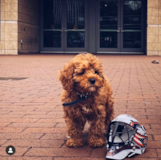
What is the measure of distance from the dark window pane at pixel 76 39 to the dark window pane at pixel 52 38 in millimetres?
678

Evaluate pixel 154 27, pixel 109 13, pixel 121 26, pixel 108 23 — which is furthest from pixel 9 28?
pixel 154 27

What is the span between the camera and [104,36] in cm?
2244

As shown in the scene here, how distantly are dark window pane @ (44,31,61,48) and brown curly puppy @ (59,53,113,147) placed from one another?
1954 centimetres

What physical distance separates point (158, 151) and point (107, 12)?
65.3 ft

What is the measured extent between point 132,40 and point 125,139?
19.9 meters

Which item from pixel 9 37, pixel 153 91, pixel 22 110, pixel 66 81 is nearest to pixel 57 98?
→ pixel 22 110

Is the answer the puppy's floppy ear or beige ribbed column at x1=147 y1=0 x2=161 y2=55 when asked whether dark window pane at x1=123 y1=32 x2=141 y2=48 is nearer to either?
beige ribbed column at x1=147 y1=0 x2=161 y2=55

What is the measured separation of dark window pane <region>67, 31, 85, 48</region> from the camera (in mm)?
22583

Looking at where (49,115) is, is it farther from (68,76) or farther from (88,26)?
(88,26)

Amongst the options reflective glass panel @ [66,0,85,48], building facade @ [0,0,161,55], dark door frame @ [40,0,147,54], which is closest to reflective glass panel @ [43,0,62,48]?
building facade @ [0,0,161,55]

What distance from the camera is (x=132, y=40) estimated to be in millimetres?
22344

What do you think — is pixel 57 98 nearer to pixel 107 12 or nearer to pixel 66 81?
pixel 66 81

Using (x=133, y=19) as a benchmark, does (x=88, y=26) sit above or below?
below

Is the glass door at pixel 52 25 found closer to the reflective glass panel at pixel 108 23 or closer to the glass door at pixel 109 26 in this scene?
the glass door at pixel 109 26
